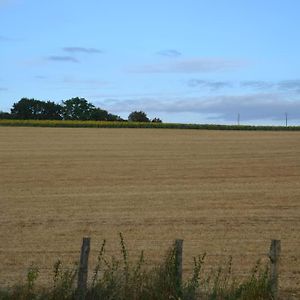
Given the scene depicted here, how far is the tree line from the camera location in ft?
368

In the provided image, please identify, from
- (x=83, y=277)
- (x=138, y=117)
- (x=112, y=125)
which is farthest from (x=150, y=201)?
(x=138, y=117)

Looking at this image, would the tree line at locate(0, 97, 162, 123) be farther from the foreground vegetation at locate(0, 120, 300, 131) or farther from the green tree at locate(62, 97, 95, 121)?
the foreground vegetation at locate(0, 120, 300, 131)

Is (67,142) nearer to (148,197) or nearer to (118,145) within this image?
(118,145)

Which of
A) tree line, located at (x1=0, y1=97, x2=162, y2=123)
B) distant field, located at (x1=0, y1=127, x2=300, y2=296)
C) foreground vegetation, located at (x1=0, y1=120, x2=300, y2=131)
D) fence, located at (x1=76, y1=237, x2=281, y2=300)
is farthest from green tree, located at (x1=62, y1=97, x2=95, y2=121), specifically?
fence, located at (x1=76, y1=237, x2=281, y2=300)

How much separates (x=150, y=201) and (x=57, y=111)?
96.9 m

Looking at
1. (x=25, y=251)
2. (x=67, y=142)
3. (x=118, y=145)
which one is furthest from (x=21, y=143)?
(x=25, y=251)

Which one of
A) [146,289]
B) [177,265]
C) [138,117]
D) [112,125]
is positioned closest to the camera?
[146,289]

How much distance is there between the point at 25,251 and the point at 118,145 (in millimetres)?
37076

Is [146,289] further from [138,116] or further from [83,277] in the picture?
[138,116]

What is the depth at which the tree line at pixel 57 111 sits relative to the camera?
368ft

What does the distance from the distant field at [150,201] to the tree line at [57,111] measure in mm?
61557

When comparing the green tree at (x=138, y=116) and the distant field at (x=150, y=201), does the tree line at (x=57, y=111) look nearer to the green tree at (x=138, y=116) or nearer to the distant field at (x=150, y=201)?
the green tree at (x=138, y=116)

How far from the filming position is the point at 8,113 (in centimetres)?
11262

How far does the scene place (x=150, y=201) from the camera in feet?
77.9
